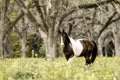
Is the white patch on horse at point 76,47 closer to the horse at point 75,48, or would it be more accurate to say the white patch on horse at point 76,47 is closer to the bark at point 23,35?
the horse at point 75,48

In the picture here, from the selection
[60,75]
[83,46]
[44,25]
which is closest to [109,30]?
[44,25]

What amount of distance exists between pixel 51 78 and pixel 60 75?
43 cm

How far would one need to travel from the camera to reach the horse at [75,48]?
14908mm

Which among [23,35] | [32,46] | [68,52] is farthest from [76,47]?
[32,46]

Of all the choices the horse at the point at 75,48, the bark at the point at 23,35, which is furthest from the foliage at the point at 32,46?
the horse at the point at 75,48

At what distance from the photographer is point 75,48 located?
15492mm

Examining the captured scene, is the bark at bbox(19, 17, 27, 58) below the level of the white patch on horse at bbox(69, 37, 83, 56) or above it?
below

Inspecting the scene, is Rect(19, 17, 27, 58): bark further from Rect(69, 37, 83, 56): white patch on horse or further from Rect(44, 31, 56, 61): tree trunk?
Rect(69, 37, 83, 56): white patch on horse

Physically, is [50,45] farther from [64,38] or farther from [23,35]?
[23,35]

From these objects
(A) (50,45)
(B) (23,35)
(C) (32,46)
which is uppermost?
(A) (50,45)

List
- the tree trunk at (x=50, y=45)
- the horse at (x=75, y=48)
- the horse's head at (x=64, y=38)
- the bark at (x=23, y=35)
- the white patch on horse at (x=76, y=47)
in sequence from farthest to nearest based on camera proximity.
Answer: the bark at (x=23, y=35)
the tree trunk at (x=50, y=45)
the white patch on horse at (x=76, y=47)
the horse at (x=75, y=48)
the horse's head at (x=64, y=38)

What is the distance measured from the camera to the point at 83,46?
1603cm

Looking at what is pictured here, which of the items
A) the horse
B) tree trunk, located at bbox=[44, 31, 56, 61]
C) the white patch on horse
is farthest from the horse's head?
tree trunk, located at bbox=[44, 31, 56, 61]

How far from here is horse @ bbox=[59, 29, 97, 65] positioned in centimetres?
1491
